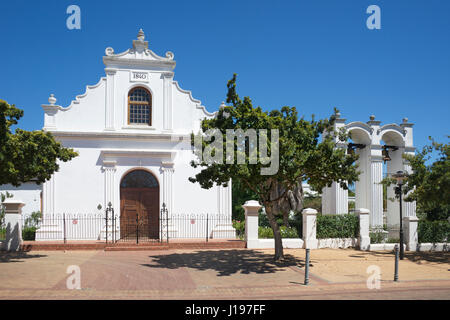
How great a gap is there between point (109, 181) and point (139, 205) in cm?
193

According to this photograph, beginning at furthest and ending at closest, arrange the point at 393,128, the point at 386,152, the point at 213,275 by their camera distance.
Answer: the point at 386,152, the point at 393,128, the point at 213,275

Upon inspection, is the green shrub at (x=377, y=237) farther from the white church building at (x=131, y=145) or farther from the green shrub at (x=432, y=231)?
the white church building at (x=131, y=145)

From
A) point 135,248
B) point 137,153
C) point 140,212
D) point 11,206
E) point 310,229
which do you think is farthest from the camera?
point 140,212

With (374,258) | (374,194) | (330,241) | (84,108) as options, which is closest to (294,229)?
(330,241)

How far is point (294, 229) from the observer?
58.8 feet

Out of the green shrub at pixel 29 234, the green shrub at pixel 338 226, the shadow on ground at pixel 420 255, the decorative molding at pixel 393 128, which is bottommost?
the shadow on ground at pixel 420 255

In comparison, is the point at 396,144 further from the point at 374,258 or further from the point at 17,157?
the point at 17,157

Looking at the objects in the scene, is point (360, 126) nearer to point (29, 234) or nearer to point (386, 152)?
point (386, 152)

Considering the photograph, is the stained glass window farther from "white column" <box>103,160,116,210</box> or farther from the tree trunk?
the tree trunk

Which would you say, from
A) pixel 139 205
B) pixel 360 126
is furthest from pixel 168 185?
pixel 360 126

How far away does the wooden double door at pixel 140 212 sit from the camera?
18875mm

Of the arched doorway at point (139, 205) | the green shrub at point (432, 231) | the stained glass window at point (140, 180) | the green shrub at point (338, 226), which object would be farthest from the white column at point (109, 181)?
the green shrub at point (432, 231)

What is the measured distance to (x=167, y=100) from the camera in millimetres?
19922

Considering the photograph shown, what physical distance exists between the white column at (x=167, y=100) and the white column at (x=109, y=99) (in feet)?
8.60
